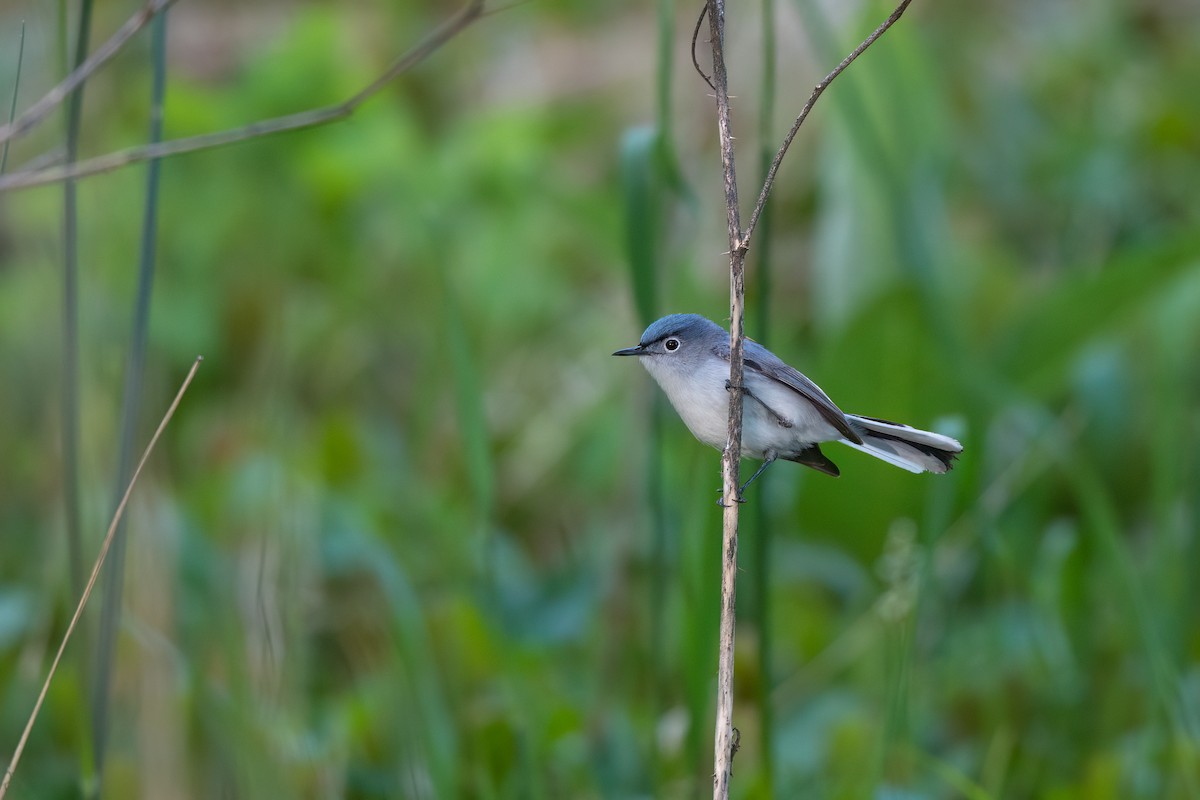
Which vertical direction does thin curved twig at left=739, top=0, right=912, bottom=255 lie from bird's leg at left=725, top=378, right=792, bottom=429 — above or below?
above

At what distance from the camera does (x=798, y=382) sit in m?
1.47

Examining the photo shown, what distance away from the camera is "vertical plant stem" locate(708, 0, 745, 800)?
3.87 feet

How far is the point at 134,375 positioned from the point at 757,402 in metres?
0.82

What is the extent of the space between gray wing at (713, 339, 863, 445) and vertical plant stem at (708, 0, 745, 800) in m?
0.15

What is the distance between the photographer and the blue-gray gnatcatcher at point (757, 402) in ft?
4.71

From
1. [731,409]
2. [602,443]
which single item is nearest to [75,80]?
[731,409]

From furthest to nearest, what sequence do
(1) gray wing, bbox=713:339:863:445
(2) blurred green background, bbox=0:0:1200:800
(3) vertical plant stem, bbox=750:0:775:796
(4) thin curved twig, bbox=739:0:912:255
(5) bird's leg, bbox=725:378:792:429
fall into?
1. (2) blurred green background, bbox=0:0:1200:800
2. (3) vertical plant stem, bbox=750:0:775:796
3. (5) bird's leg, bbox=725:378:792:429
4. (1) gray wing, bbox=713:339:863:445
5. (4) thin curved twig, bbox=739:0:912:255

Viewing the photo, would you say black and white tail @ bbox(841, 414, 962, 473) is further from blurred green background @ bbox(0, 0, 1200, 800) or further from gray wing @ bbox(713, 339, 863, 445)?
A: blurred green background @ bbox(0, 0, 1200, 800)

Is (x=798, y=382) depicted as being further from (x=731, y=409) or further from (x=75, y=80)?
A: (x=75, y=80)

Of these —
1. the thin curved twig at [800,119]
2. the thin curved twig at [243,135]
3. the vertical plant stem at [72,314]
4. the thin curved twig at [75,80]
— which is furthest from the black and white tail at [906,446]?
the vertical plant stem at [72,314]

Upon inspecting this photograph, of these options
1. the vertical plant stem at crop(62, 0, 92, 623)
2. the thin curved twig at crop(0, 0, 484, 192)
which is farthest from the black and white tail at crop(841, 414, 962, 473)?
the vertical plant stem at crop(62, 0, 92, 623)

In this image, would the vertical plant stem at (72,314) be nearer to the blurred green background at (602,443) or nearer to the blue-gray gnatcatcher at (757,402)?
the blurred green background at (602,443)

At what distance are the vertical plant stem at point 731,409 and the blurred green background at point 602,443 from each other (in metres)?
0.47

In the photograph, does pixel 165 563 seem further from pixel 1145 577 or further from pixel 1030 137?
pixel 1030 137
